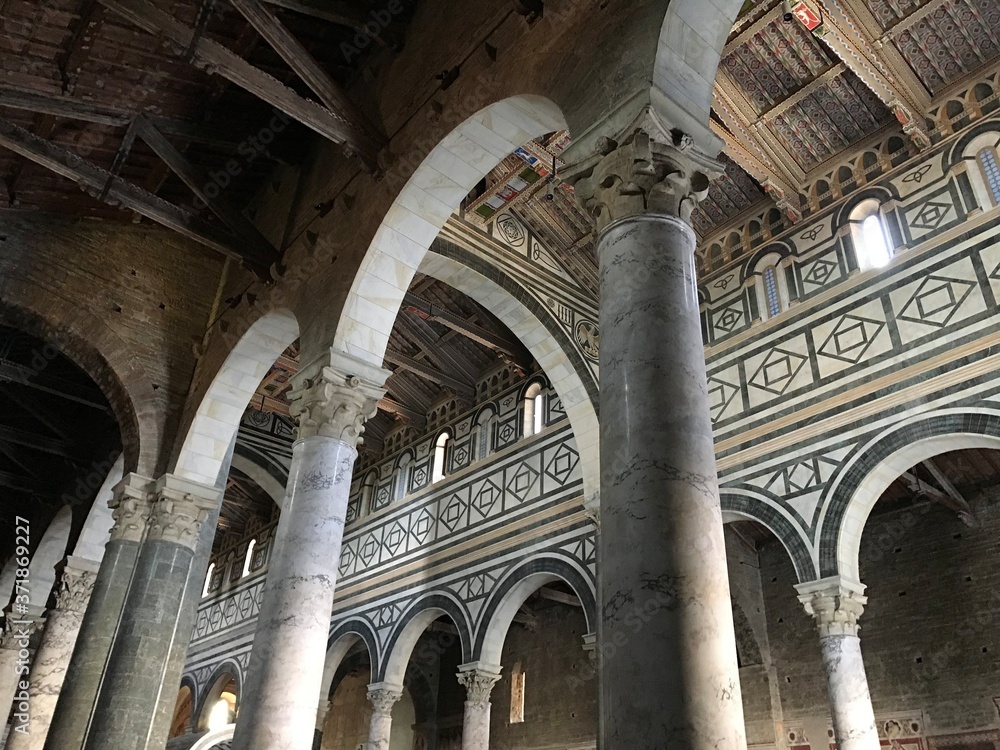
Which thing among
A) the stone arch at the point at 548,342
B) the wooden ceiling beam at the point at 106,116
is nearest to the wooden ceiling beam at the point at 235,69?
the wooden ceiling beam at the point at 106,116

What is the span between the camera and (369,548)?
1811 centimetres

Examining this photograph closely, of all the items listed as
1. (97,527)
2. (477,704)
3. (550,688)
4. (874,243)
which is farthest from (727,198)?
(97,527)

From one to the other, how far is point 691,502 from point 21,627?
55.5 feet

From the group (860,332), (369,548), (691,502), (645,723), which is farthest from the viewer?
(369,548)

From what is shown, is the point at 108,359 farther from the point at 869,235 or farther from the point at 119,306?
the point at 869,235

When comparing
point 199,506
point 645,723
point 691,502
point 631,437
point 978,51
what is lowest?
point 645,723

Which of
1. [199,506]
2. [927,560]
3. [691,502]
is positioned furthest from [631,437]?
[927,560]

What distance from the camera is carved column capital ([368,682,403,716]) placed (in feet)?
51.7

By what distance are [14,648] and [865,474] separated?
16.4 metres

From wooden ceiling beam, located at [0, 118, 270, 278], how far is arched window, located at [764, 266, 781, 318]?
7.12 metres

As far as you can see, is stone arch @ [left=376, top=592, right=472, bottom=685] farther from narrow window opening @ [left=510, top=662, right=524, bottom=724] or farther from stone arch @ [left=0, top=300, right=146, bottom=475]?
stone arch @ [left=0, top=300, right=146, bottom=475]

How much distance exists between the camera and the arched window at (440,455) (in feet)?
56.5

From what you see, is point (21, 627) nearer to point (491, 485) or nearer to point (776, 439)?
point (491, 485)

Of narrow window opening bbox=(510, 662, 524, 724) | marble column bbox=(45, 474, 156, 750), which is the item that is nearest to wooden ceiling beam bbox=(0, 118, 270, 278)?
marble column bbox=(45, 474, 156, 750)
